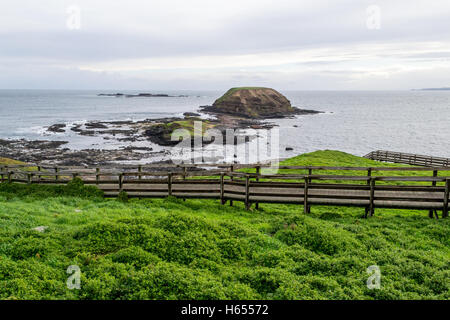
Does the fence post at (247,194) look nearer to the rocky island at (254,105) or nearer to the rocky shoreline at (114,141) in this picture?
the rocky shoreline at (114,141)

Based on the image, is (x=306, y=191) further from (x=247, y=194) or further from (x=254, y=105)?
(x=254, y=105)

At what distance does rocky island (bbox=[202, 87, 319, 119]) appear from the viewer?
137000 millimetres

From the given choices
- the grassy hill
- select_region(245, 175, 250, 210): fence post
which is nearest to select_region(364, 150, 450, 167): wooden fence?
the grassy hill

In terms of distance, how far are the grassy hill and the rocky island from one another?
120 meters

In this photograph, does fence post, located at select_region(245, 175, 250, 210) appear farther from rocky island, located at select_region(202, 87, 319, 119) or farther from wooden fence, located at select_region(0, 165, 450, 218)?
rocky island, located at select_region(202, 87, 319, 119)

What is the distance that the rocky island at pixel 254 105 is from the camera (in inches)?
5394

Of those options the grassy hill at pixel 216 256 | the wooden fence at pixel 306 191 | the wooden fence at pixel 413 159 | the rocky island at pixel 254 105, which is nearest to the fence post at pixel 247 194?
the wooden fence at pixel 306 191

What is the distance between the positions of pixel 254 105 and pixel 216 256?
136 meters

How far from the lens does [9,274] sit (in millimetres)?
8117

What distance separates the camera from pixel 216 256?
9.78 meters

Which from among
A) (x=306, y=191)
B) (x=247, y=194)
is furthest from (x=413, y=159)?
(x=247, y=194)

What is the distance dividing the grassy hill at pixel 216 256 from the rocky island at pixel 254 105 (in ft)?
393

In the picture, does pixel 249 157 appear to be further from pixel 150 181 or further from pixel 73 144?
pixel 150 181
